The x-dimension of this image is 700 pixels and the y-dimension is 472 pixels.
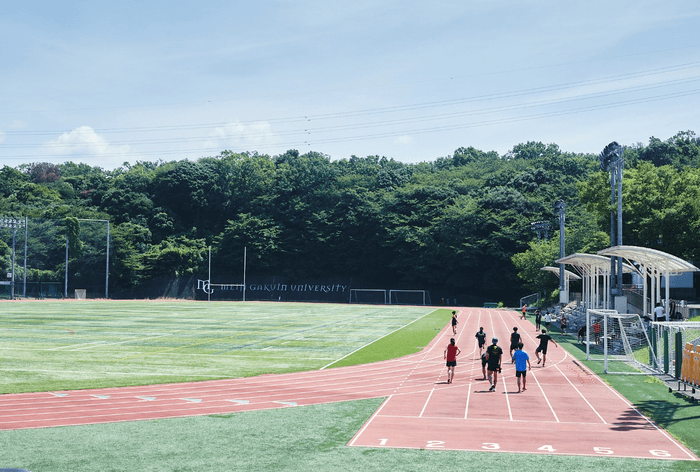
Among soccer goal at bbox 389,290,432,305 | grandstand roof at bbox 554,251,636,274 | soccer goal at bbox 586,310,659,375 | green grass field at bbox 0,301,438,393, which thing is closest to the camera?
green grass field at bbox 0,301,438,393

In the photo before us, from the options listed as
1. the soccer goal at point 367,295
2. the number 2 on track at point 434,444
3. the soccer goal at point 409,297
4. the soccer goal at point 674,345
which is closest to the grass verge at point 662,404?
the soccer goal at point 674,345

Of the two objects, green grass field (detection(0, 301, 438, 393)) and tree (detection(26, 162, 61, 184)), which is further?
tree (detection(26, 162, 61, 184))

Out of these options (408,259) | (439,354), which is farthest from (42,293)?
(439,354)

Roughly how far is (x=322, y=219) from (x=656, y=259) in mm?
73888

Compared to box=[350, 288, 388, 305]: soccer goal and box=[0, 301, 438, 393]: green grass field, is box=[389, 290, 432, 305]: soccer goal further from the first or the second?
box=[0, 301, 438, 393]: green grass field

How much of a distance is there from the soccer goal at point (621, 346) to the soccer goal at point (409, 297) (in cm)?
5245

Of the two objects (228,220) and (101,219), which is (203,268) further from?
(101,219)

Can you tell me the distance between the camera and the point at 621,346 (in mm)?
30781

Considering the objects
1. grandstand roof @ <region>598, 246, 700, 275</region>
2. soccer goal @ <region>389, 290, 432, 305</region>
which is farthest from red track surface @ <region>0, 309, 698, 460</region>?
soccer goal @ <region>389, 290, 432, 305</region>

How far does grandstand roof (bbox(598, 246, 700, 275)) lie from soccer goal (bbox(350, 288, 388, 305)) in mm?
60968

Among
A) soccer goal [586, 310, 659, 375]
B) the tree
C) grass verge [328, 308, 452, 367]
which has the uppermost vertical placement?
the tree

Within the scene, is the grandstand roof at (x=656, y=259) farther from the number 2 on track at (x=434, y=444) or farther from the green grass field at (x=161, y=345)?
the number 2 on track at (x=434, y=444)

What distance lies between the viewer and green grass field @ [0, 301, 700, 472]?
12.2 meters

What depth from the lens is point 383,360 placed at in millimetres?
27922
